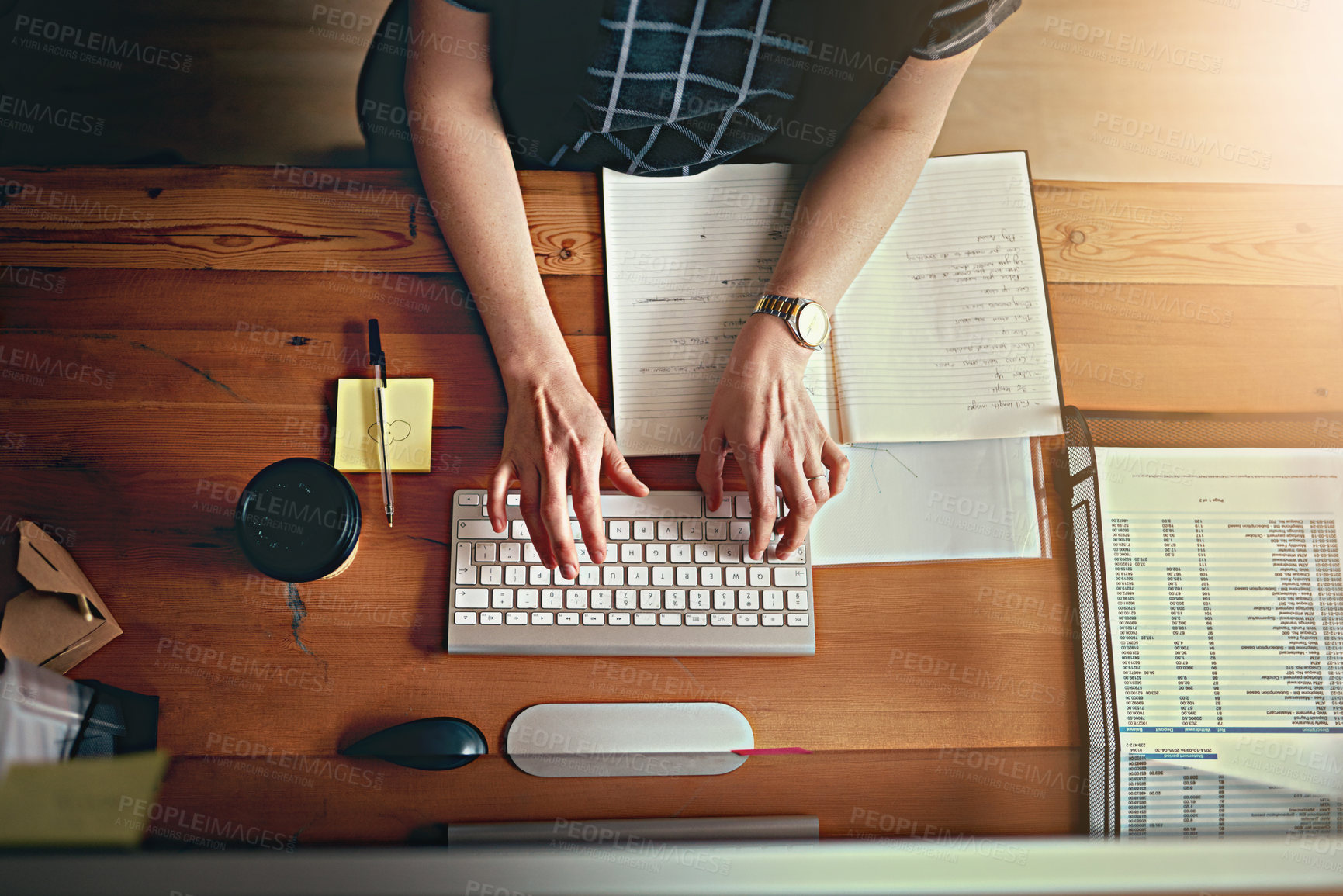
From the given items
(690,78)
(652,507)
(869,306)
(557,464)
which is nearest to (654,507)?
(652,507)

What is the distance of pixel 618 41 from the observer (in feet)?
2.23

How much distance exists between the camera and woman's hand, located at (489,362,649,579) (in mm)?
661

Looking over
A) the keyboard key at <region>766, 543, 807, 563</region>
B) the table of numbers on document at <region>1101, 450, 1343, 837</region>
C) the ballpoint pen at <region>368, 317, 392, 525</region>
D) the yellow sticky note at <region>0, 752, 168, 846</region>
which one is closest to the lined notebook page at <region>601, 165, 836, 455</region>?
the keyboard key at <region>766, 543, 807, 563</region>

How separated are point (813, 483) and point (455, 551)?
0.35 meters

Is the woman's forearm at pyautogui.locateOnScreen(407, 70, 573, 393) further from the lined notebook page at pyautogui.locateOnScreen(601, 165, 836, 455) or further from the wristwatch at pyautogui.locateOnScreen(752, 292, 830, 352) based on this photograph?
the wristwatch at pyautogui.locateOnScreen(752, 292, 830, 352)

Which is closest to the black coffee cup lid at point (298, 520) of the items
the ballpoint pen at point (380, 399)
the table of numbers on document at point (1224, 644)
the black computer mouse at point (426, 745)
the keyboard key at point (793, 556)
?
the ballpoint pen at point (380, 399)

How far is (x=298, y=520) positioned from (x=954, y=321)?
68 cm

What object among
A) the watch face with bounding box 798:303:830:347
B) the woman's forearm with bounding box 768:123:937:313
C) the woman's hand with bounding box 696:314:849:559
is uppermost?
the woman's forearm with bounding box 768:123:937:313

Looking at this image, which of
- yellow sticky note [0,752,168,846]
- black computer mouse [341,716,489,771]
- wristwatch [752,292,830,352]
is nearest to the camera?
yellow sticky note [0,752,168,846]

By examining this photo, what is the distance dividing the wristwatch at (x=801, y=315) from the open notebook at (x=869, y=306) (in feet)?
0.11

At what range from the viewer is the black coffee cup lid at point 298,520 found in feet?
2.01

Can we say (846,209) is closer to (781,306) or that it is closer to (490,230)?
(781,306)

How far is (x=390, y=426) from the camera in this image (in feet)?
2.35

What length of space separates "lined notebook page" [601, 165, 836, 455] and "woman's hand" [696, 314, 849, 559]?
31 mm
